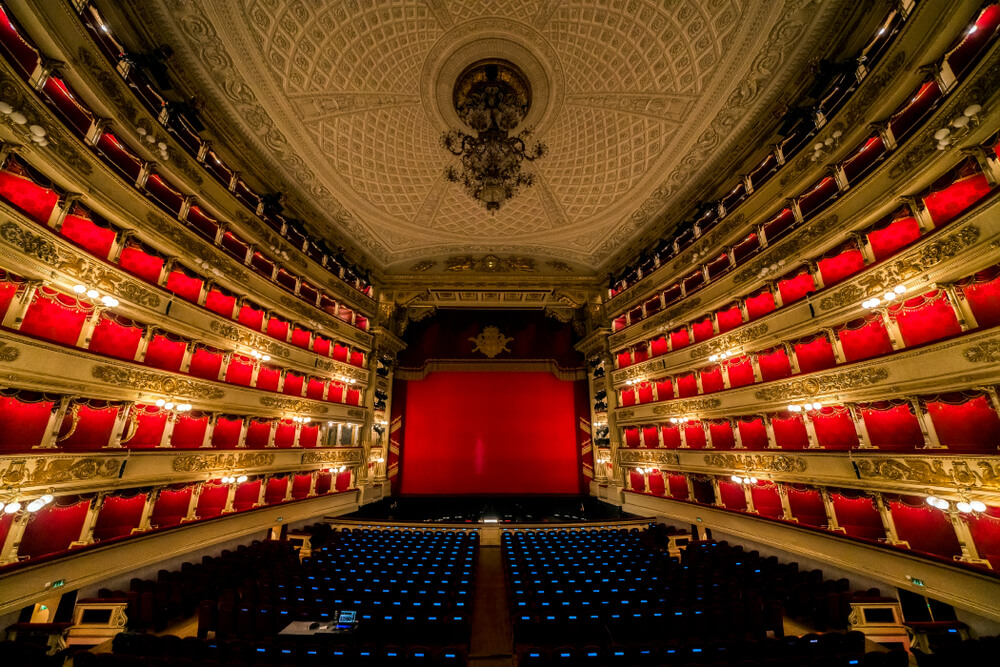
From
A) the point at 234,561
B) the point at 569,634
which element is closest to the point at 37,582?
the point at 234,561

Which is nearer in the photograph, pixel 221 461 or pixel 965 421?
pixel 965 421

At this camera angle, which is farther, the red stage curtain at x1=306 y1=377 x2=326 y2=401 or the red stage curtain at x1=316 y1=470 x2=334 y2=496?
the red stage curtain at x1=306 y1=377 x2=326 y2=401

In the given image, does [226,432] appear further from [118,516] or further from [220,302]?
[220,302]

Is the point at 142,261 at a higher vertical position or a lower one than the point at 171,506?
higher

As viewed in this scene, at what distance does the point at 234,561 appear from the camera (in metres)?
9.05

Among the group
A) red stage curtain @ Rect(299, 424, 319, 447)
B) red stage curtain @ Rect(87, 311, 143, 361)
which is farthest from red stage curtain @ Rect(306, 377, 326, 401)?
red stage curtain @ Rect(87, 311, 143, 361)

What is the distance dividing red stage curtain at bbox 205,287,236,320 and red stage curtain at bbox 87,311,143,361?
6.76 ft

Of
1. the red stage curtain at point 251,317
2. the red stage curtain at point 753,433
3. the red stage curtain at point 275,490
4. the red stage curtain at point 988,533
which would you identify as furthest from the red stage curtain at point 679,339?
the red stage curtain at point 275,490

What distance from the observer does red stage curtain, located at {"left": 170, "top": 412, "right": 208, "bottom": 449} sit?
9.70m

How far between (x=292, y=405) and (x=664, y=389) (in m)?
14.1

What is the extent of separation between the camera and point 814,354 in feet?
31.2

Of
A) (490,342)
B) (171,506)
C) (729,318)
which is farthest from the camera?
(490,342)

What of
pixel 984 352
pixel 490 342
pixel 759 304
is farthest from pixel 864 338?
pixel 490 342

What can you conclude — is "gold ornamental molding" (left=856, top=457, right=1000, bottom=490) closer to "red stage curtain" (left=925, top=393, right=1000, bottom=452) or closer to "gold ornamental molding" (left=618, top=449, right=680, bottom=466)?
"red stage curtain" (left=925, top=393, right=1000, bottom=452)
